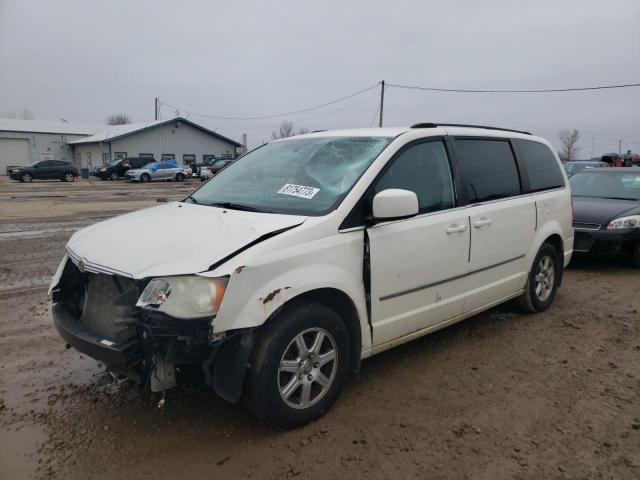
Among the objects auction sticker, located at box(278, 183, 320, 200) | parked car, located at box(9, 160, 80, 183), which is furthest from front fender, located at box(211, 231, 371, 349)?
parked car, located at box(9, 160, 80, 183)

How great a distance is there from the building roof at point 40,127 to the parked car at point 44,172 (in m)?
20.6

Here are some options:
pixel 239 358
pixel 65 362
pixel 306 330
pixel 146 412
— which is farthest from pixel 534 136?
pixel 65 362

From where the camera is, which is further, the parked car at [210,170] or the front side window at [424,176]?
the parked car at [210,170]

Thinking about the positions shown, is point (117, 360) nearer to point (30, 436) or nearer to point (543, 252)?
point (30, 436)

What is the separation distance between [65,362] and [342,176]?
8.68 feet

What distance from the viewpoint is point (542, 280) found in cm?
527

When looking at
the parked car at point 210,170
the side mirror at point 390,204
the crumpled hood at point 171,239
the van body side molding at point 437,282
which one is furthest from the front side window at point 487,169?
the parked car at point 210,170

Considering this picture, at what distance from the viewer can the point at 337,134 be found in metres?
4.14

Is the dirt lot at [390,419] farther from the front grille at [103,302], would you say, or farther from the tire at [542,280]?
the front grille at [103,302]

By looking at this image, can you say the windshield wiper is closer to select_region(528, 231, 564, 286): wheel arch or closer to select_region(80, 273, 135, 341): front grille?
select_region(80, 273, 135, 341): front grille

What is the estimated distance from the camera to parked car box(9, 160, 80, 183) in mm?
33344

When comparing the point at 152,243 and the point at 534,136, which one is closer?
the point at 152,243

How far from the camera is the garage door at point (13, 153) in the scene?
50062mm

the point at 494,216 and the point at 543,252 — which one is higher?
the point at 494,216
